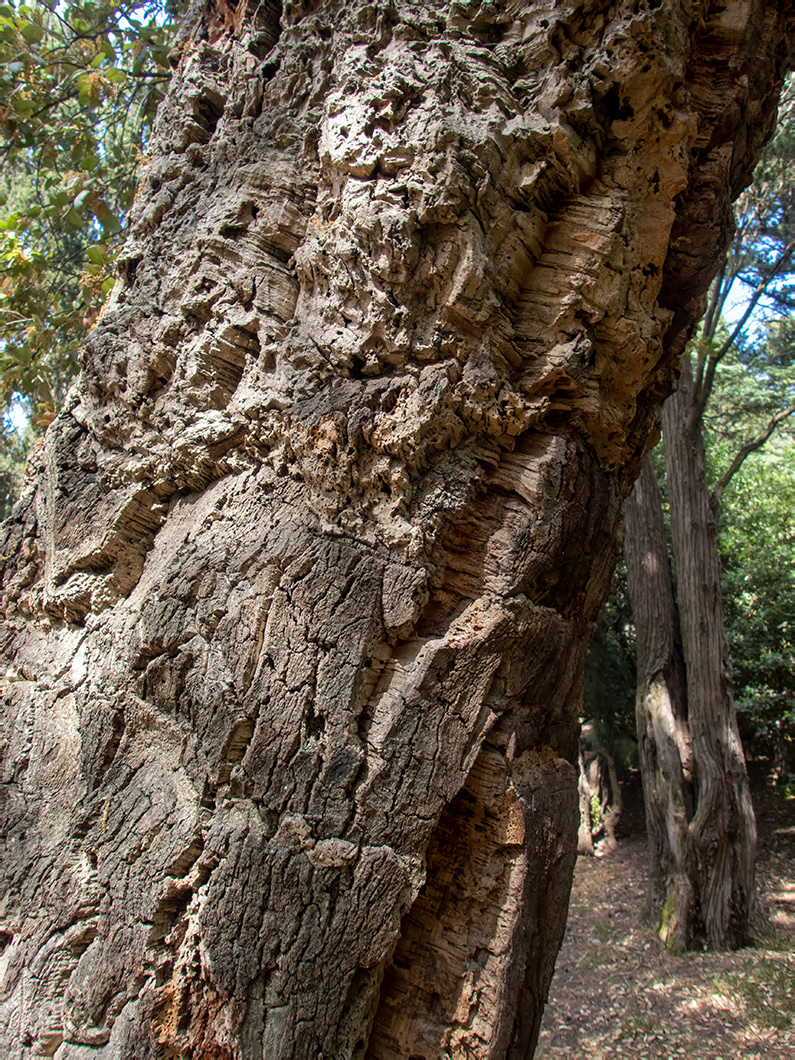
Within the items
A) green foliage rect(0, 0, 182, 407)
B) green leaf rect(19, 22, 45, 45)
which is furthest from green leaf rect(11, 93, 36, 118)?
green leaf rect(19, 22, 45, 45)

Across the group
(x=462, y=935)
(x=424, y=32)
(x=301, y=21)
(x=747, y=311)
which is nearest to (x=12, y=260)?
(x=301, y=21)

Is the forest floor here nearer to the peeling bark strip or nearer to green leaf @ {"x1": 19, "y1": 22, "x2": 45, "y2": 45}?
the peeling bark strip

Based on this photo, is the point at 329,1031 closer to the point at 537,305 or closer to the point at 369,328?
the point at 369,328

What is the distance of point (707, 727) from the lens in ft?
22.2

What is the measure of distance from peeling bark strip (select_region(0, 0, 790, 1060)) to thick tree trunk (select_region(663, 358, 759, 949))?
19.0 ft

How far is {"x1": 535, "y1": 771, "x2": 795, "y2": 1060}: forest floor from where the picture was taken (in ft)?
15.6


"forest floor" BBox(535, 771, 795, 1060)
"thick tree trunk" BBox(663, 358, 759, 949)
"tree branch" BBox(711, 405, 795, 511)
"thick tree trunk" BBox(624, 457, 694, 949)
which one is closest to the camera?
"forest floor" BBox(535, 771, 795, 1060)

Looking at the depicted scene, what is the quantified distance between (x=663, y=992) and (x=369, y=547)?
19.9 ft

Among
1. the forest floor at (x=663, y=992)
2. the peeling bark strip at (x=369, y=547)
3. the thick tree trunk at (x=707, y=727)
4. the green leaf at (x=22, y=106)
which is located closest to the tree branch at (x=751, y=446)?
the thick tree trunk at (x=707, y=727)

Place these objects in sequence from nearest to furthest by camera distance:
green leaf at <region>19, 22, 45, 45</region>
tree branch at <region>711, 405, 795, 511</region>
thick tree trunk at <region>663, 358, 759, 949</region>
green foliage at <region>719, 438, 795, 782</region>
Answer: green leaf at <region>19, 22, 45, 45</region>
thick tree trunk at <region>663, 358, 759, 949</region>
tree branch at <region>711, 405, 795, 511</region>
green foliage at <region>719, 438, 795, 782</region>

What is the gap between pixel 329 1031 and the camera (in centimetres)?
130

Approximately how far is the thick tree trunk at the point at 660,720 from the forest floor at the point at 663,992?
442 mm

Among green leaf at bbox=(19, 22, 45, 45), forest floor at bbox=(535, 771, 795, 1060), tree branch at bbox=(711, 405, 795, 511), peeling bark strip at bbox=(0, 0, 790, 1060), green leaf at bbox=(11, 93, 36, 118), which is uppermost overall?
tree branch at bbox=(711, 405, 795, 511)

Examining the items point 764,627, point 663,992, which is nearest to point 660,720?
point 663,992
